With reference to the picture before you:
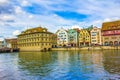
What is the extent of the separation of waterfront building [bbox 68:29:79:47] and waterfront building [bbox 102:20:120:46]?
23333mm

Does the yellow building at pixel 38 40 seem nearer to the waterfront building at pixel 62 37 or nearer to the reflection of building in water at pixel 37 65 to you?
the waterfront building at pixel 62 37

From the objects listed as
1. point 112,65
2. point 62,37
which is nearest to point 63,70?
point 112,65

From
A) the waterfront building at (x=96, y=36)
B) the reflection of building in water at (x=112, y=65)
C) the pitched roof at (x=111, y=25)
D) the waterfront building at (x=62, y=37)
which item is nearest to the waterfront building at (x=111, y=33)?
the pitched roof at (x=111, y=25)

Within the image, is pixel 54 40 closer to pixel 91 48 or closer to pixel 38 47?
pixel 38 47

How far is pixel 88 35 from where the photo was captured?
153 metres

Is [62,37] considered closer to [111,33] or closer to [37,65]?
[111,33]

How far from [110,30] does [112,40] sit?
614cm

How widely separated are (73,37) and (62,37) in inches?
333

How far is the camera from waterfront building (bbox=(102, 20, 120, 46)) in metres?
138

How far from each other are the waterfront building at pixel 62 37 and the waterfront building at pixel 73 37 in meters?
2.88

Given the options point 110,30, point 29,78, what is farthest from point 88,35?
point 29,78

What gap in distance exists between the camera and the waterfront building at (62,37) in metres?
167

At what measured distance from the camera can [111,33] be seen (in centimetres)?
14012

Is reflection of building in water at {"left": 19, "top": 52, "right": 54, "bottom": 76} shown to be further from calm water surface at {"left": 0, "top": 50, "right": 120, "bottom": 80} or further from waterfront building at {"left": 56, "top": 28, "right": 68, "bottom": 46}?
waterfront building at {"left": 56, "top": 28, "right": 68, "bottom": 46}
